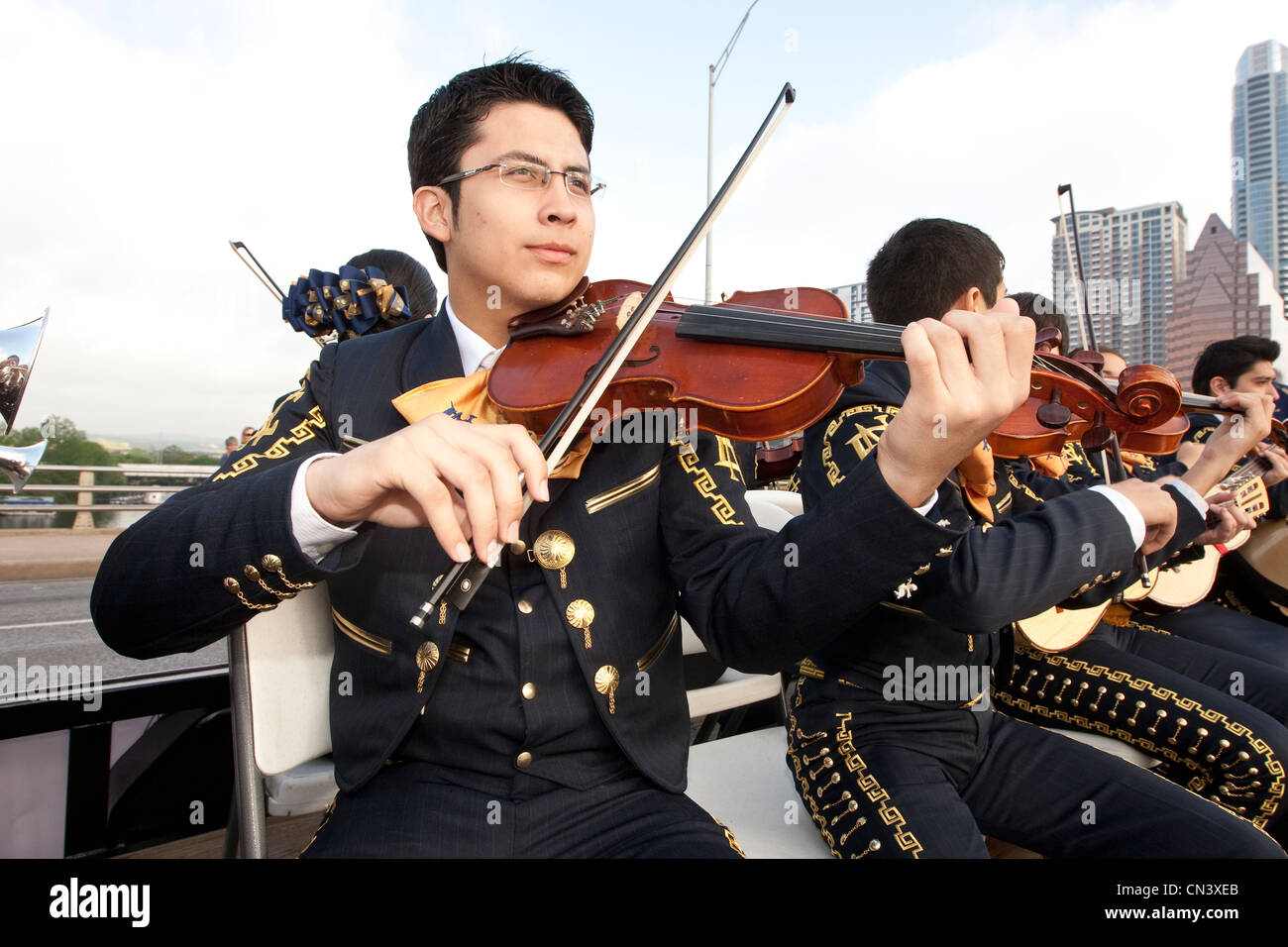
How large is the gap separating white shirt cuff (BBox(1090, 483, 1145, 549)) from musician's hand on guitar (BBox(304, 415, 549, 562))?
1.04m

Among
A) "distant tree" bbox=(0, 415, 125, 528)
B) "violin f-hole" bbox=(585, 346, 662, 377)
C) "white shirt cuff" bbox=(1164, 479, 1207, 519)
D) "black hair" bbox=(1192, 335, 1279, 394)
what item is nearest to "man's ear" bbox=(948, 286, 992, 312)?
"white shirt cuff" bbox=(1164, 479, 1207, 519)

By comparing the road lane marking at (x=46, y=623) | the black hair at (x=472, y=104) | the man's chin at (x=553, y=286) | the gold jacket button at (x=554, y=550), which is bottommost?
the road lane marking at (x=46, y=623)

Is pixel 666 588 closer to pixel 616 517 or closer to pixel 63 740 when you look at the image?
pixel 616 517

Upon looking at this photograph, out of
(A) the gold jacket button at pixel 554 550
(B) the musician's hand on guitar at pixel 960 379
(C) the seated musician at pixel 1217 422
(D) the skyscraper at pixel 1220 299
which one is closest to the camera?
(B) the musician's hand on guitar at pixel 960 379

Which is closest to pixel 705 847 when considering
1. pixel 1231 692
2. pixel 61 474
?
pixel 1231 692

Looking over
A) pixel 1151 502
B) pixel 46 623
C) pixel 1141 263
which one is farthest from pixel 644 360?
pixel 1141 263

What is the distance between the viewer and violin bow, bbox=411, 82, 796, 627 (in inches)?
36.2

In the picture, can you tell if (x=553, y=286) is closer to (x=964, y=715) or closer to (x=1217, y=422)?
(x=964, y=715)

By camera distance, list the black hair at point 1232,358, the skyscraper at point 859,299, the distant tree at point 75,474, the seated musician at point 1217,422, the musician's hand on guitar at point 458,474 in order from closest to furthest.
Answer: the musician's hand on guitar at point 458,474 → the skyscraper at point 859,299 → the seated musician at point 1217,422 → the black hair at point 1232,358 → the distant tree at point 75,474

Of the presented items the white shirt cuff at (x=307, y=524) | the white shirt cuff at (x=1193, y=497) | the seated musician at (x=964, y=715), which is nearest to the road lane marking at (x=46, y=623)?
the white shirt cuff at (x=307, y=524)

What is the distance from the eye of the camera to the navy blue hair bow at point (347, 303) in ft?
6.77

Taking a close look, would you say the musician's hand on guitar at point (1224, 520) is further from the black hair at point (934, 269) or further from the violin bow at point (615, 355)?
the violin bow at point (615, 355)

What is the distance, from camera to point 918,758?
1343 mm

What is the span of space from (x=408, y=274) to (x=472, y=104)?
126 cm
